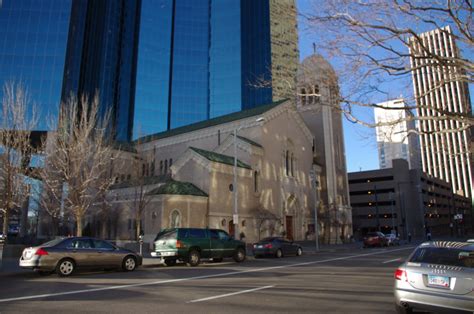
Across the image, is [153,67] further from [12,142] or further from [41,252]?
[41,252]

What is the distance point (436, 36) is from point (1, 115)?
2347 centimetres

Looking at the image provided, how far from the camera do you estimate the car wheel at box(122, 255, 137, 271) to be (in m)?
15.4

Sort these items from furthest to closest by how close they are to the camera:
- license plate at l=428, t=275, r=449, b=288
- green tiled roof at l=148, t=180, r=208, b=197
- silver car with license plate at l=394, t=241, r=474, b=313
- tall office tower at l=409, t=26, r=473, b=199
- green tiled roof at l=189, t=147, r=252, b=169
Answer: green tiled roof at l=189, t=147, r=252, b=169 < green tiled roof at l=148, t=180, r=208, b=197 < tall office tower at l=409, t=26, r=473, b=199 < license plate at l=428, t=275, r=449, b=288 < silver car with license plate at l=394, t=241, r=474, b=313

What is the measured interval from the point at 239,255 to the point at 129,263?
6.83 metres

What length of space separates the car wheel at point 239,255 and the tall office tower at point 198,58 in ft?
219

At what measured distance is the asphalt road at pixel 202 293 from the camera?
25.5 ft

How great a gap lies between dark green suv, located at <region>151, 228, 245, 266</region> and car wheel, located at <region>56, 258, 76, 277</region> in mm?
4676

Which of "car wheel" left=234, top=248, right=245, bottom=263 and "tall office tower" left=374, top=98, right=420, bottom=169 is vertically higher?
"tall office tower" left=374, top=98, right=420, bottom=169

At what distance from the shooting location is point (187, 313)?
728cm

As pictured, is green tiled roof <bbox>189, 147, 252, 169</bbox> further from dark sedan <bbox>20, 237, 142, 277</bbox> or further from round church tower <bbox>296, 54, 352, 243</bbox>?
dark sedan <bbox>20, 237, 142, 277</bbox>

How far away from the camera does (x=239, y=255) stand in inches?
805

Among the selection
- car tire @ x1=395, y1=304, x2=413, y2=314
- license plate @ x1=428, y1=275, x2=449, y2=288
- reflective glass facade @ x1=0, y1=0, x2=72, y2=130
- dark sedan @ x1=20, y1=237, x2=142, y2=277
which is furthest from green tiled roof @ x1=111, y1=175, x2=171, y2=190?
reflective glass facade @ x1=0, y1=0, x2=72, y2=130

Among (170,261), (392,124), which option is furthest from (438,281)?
(170,261)

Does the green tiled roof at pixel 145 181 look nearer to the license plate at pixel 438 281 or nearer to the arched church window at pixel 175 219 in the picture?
the arched church window at pixel 175 219
